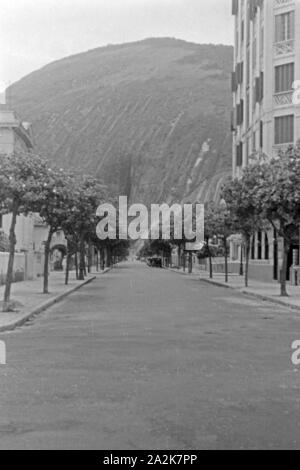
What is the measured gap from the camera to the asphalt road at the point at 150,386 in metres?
7.26

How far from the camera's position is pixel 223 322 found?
1973cm

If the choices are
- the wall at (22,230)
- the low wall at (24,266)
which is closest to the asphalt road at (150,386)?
the low wall at (24,266)

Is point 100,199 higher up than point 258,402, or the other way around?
point 100,199

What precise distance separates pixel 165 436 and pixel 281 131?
159 ft

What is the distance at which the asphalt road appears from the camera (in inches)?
286

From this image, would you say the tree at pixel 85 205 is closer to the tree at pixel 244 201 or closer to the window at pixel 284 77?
the tree at pixel 244 201

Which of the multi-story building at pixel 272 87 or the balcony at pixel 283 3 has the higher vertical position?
the balcony at pixel 283 3

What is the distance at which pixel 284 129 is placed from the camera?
53844mm

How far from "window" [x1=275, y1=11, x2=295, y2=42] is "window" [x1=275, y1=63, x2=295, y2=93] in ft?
6.49

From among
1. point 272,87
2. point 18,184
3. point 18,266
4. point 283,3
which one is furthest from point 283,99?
point 18,184

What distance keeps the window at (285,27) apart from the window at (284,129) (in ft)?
18.3

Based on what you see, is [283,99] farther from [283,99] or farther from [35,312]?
[35,312]

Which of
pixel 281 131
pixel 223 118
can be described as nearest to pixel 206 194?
pixel 223 118
